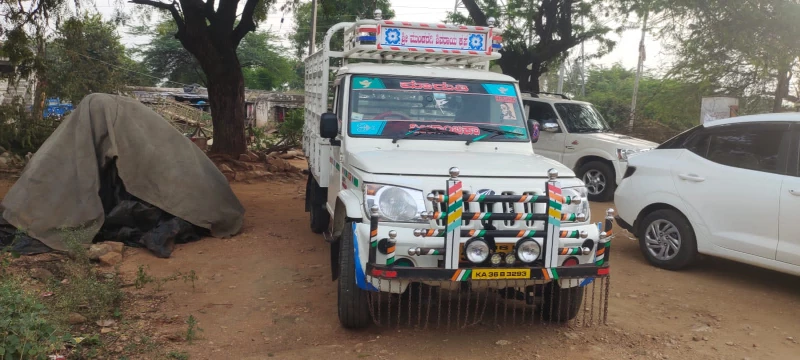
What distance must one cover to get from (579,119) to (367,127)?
699 cm

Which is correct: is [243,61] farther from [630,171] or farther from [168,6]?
[630,171]

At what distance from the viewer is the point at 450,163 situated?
4.56 meters

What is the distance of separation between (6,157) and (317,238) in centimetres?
761

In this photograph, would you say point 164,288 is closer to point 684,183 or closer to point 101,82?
point 684,183

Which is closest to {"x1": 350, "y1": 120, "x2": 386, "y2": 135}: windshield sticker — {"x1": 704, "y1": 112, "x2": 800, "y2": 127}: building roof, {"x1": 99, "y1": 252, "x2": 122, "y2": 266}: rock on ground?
{"x1": 99, "y1": 252, "x2": 122, "y2": 266}: rock on ground

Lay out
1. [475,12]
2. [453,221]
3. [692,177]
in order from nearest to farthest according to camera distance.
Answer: [453,221] → [692,177] → [475,12]

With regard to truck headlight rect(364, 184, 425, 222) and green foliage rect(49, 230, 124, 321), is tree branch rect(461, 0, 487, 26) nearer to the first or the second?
green foliage rect(49, 230, 124, 321)

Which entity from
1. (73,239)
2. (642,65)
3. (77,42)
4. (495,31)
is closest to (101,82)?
(77,42)

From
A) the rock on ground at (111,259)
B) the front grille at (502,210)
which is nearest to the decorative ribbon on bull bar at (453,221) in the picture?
the front grille at (502,210)

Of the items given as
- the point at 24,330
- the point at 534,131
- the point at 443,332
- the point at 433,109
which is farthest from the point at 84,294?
the point at 534,131

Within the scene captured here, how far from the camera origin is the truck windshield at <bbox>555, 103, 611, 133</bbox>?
1143cm

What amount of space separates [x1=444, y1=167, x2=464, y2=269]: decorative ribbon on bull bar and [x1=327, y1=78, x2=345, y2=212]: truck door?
1.78m

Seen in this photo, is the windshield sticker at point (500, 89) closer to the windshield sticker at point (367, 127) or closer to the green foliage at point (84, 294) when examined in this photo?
→ the windshield sticker at point (367, 127)

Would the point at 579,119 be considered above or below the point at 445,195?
above
